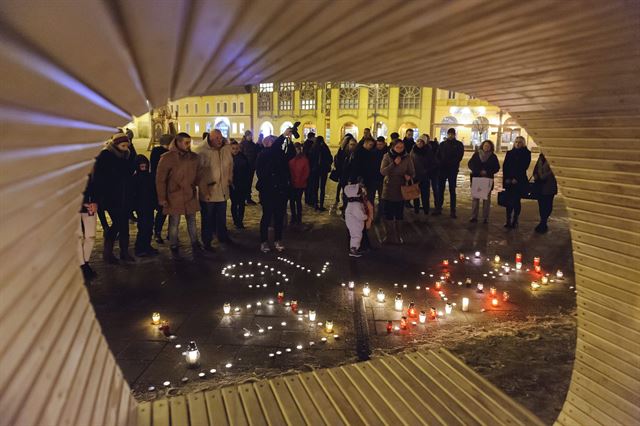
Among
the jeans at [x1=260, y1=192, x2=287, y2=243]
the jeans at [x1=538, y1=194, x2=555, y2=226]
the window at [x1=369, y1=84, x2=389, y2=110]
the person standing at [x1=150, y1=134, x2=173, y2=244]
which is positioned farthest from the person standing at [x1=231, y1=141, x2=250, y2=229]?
the window at [x1=369, y1=84, x2=389, y2=110]

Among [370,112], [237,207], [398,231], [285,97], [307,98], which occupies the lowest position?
[398,231]

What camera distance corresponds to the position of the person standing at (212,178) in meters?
8.01

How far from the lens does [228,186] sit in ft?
28.1

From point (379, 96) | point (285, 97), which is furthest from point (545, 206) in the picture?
point (285, 97)

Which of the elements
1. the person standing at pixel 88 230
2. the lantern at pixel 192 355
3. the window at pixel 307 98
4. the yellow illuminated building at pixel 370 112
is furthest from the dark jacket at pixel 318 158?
the window at pixel 307 98

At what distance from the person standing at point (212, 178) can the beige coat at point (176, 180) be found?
427mm

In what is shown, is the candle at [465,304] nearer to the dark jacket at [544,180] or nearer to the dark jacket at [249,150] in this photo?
the dark jacket at [544,180]

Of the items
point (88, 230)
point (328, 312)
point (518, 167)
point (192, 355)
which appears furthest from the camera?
point (518, 167)

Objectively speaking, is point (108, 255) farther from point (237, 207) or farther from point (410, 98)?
point (410, 98)

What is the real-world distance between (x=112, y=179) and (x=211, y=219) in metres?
1.95

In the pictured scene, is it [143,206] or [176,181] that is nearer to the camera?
[176,181]

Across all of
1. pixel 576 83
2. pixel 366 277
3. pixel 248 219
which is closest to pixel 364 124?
pixel 248 219

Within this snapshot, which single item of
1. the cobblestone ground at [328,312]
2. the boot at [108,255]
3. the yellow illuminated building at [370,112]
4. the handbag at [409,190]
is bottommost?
the cobblestone ground at [328,312]

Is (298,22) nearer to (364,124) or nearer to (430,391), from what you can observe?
(430,391)
